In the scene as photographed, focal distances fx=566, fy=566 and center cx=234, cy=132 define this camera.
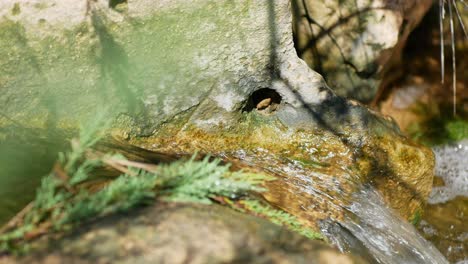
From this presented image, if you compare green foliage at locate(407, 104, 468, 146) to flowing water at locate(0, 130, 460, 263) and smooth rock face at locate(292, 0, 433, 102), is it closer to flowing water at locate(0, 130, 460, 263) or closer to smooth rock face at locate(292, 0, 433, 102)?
smooth rock face at locate(292, 0, 433, 102)

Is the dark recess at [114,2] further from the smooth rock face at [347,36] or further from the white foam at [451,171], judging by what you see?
the white foam at [451,171]

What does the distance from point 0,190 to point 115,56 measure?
120cm

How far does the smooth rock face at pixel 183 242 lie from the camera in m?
1.53

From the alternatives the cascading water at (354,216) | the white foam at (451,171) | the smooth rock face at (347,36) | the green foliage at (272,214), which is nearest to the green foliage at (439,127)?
the white foam at (451,171)

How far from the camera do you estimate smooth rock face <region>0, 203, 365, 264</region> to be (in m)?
1.53

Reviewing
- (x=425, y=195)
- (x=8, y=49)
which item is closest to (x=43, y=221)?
(x=8, y=49)

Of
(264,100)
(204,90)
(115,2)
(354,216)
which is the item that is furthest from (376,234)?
(115,2)

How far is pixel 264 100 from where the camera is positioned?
11.0ft

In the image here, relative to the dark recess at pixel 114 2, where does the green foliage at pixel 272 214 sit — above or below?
below

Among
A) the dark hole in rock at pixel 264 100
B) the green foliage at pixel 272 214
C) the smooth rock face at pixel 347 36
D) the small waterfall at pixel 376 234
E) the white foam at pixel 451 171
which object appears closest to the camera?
the green foliage at pixel 272 214

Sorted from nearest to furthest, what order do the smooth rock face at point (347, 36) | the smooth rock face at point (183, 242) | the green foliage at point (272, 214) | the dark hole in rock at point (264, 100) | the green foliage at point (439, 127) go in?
the smooth rock face at point (183, 242) → the green foliage at point (272, 214) → the dark hole in rock at point (264, 100) → the smooth rock face at point (347, 36) → the green foliage at point (439, 127)

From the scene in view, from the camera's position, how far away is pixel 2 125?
2.79m

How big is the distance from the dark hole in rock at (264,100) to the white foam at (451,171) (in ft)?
5.82

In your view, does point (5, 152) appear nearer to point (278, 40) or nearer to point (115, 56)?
point (115, 56)
